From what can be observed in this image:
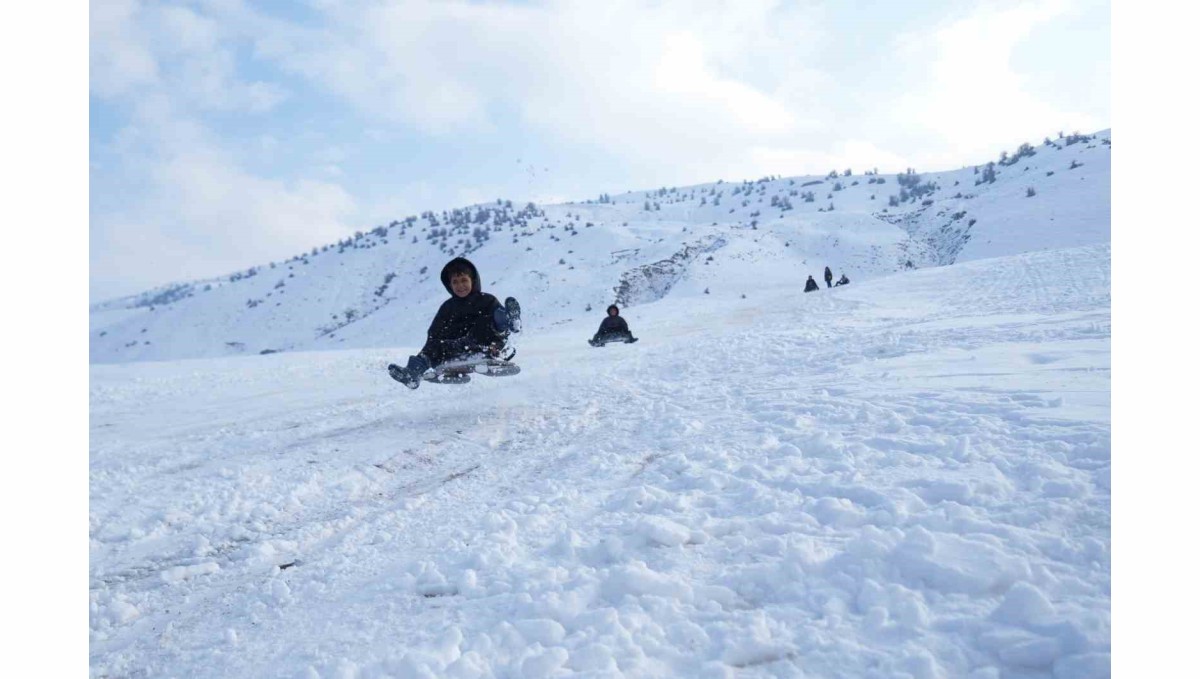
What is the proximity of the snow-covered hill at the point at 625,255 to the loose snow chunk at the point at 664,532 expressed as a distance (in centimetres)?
3098

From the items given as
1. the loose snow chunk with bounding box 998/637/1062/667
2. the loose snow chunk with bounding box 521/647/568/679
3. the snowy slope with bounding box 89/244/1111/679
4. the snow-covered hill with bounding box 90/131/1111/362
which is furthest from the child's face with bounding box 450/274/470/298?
the snow-covered hill with bounding box 90/131/1111/362

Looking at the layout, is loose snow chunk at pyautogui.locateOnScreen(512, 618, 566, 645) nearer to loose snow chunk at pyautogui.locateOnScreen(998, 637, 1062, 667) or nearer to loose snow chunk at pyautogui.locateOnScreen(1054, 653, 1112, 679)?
loose snow chunk at pyautogui.locateOnScreen(998, 637, 1062, 667)

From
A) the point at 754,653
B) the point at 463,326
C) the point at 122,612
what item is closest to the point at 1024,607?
the point at 754,653

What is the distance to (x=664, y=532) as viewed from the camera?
126 inches

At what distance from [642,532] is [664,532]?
123 mm

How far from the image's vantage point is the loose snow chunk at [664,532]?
3174mm

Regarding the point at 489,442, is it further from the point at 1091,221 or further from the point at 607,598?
the point at 1091,221

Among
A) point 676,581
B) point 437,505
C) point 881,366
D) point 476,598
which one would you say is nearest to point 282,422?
point 437,505

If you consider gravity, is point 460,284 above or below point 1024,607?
above

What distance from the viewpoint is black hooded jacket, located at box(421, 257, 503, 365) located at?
8117mm

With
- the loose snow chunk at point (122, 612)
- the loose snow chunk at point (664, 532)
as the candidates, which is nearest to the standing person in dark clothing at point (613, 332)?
the loose snow chunk at point (664, 532)

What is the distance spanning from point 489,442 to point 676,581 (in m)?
3.56

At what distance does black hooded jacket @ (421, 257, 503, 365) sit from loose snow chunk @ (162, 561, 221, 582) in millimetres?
4713

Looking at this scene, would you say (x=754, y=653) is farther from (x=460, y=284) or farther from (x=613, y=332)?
(x=613, y=332)
